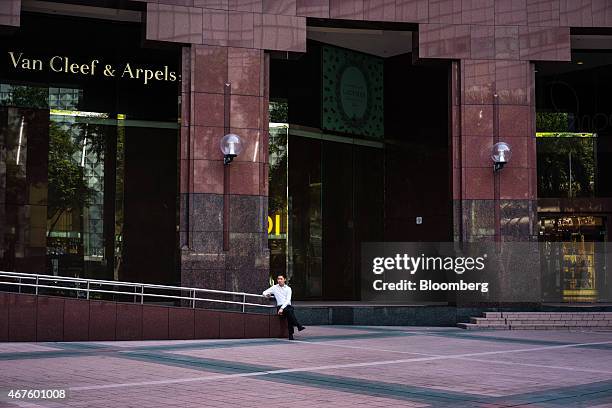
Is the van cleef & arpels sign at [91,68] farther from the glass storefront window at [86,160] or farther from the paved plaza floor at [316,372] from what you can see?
the paved plaza floor at [316,372]

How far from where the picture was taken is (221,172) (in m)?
20.4

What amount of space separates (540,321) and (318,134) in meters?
9.38

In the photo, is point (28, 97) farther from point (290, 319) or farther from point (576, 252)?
point (576, 252)

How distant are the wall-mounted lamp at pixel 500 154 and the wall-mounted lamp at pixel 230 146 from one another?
6.93 m

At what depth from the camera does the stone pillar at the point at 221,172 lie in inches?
796

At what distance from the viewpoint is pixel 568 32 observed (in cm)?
2238

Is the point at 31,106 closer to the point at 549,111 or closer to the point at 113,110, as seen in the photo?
the point at 113,110

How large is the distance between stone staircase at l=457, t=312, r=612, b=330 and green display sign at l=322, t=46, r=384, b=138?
339 inches

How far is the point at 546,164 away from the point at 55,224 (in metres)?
Answer: 15.8

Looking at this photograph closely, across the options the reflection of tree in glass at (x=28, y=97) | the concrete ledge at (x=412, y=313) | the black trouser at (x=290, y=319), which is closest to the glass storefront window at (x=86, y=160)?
the reflection of tree in glass at (x=28, y=97)

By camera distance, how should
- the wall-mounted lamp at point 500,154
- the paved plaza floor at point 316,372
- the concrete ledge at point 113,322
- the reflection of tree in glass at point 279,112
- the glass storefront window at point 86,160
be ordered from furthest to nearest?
the reflection of tree in glass at point 279,112, the glass storefront window at point 86,160, the wall-mounted lamp at point 500,154, the concrete ledge at point 113,322, the paved plaza floor at point 316,372

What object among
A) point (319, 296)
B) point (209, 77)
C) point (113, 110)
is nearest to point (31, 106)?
point (113, 110)

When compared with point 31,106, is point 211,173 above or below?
below

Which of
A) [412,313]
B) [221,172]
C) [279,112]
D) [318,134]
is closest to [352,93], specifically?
[318,134]
